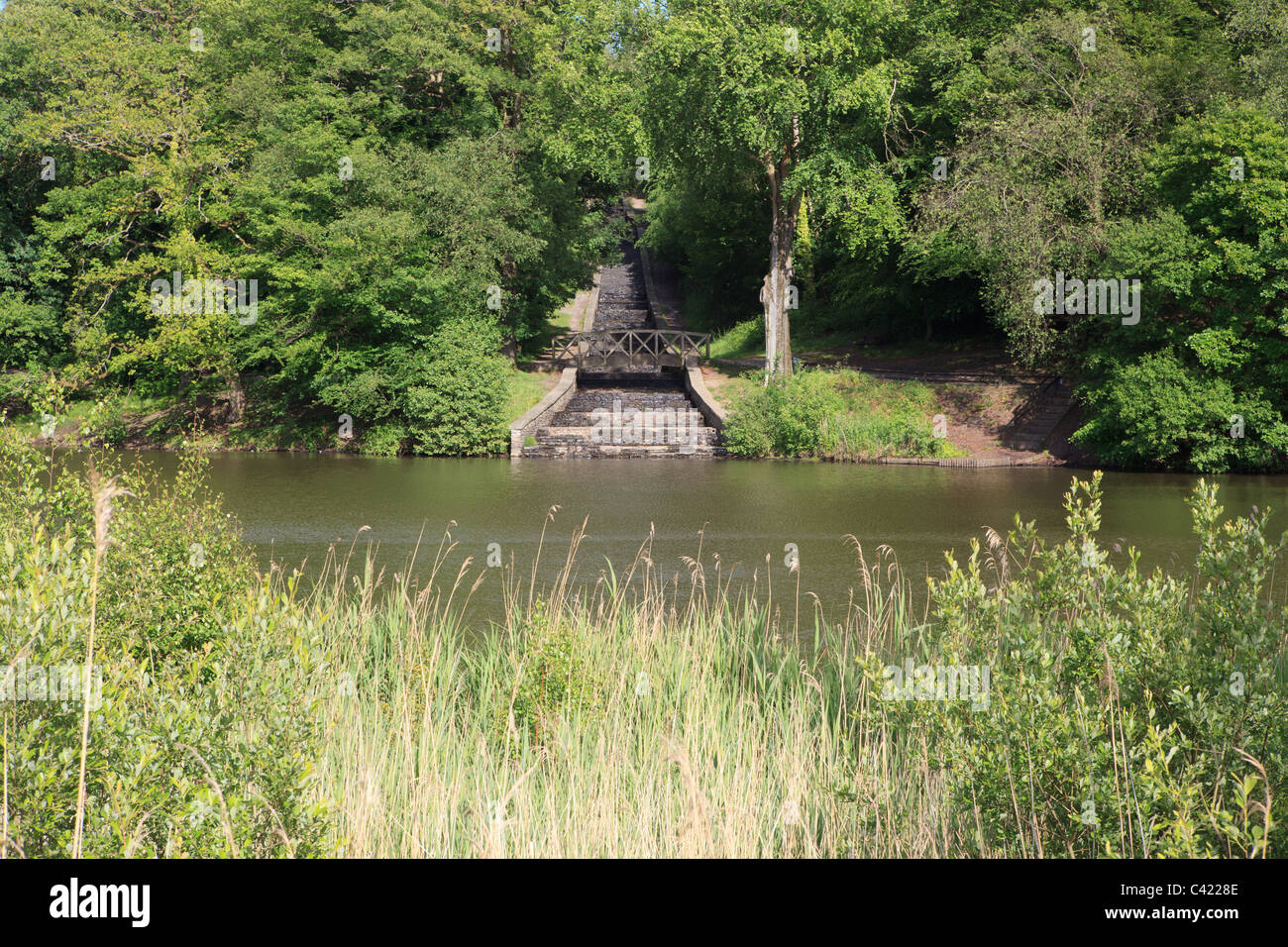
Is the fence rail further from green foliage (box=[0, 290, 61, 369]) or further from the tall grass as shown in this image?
the tall grass

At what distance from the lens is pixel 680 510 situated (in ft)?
54.4

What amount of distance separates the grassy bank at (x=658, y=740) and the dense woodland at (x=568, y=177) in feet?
54.2

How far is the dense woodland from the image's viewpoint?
1995cm

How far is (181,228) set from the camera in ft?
87.5

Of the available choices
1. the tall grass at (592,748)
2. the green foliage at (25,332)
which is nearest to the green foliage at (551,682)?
the tall grass at (592,748)

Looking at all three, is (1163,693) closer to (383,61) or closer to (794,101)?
(794,101)

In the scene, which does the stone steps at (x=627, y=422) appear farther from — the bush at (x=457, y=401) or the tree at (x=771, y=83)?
the tree at (x=771, y=83)

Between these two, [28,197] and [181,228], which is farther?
[28,197]

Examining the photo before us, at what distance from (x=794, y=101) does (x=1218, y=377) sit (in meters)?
10.8

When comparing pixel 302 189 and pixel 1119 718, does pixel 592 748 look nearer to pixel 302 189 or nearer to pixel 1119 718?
pixel 1119 718

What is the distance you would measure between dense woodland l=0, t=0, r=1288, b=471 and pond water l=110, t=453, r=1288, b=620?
2.78 m
